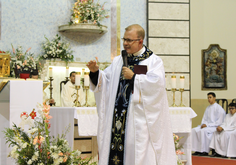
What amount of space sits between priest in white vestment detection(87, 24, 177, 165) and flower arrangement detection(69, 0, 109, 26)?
181 inches

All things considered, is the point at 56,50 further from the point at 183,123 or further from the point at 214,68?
the point at 214,68

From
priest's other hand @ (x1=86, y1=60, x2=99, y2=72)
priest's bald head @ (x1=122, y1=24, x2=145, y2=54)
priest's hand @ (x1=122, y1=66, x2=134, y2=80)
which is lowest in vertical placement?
priest's hand @ (x1=122, y1=66, x2=134, y2=80)

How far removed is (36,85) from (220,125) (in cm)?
559

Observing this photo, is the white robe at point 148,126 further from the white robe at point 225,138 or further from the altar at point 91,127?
the white robe at point 225,138

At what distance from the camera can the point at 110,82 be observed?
3.46m

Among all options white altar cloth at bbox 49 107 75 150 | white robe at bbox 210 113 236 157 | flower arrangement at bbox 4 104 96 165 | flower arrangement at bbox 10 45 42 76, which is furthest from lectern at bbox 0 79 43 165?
white robe at bbox 210 113 236 157

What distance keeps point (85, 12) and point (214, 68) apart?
4.17 m

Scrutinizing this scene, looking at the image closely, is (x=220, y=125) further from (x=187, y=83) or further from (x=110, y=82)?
(x=110, y=82)

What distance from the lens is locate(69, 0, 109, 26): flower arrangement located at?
7.84m

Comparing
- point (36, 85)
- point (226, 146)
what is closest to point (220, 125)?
point (226, 146)

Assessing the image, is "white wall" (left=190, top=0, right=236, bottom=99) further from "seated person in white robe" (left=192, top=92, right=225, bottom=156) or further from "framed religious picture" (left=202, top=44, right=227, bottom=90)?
"seated person in white robe" (left=192, top=92, right=225, bottom=156)

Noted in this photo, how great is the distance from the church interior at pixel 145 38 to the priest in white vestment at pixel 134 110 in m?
3.48

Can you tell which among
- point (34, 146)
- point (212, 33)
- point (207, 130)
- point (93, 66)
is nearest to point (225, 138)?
point (207, 130)

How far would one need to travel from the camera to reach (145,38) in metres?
8.70
